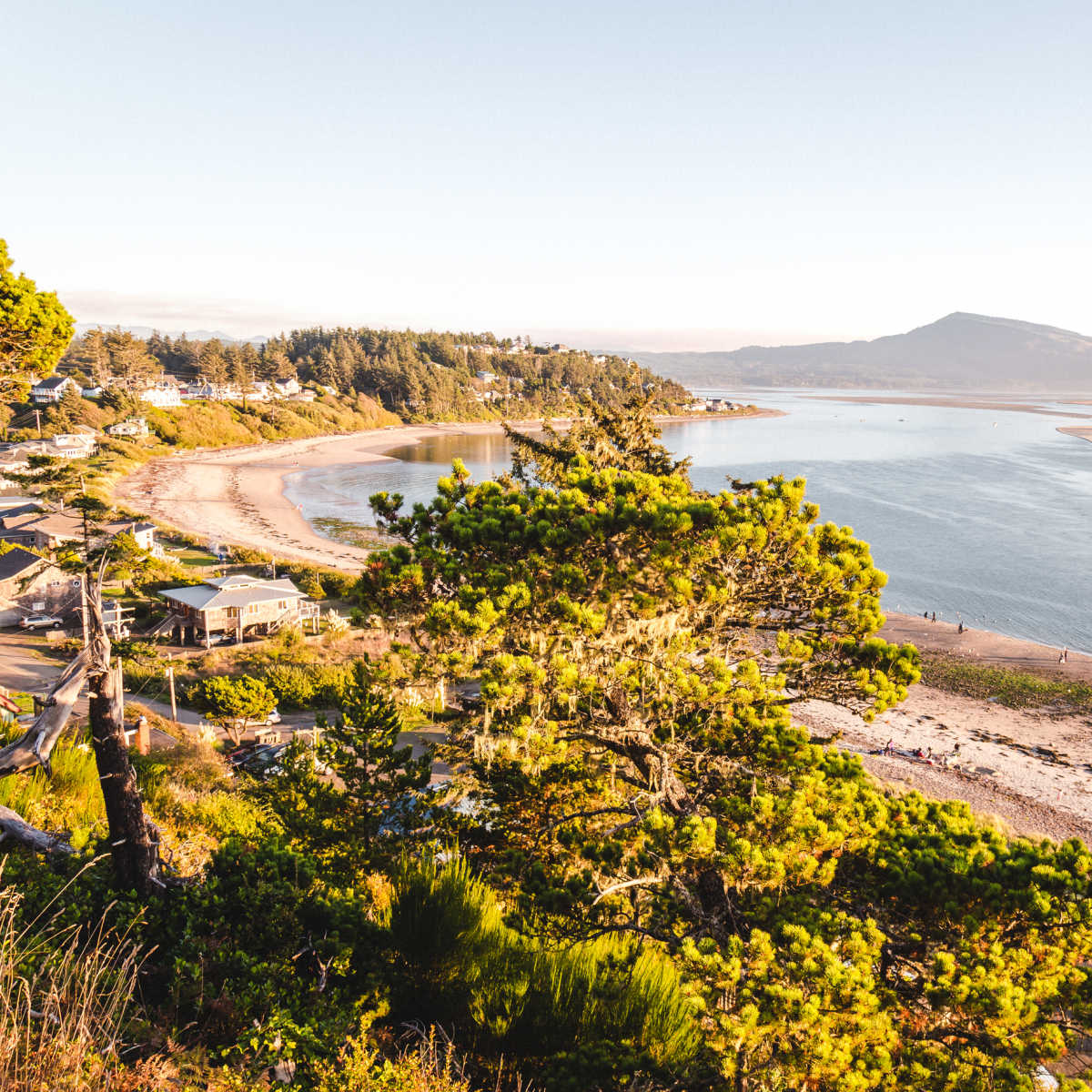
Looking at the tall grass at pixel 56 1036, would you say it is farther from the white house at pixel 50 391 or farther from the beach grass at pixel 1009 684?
the white house at pixel 50 391

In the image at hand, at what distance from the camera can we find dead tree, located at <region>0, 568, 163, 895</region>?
13.5 ft

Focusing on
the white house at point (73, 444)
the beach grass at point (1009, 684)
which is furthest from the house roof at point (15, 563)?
the beach grass at point (1009, 684)

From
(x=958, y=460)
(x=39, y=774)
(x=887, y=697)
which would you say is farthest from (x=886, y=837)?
(x=958, y=460)

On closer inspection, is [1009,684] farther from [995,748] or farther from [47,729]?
[47,729]

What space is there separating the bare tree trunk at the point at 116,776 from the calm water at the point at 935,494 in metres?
40.6

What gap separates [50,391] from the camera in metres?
85.8

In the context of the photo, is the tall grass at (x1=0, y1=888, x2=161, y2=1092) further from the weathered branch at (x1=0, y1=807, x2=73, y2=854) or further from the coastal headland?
the coastal headland

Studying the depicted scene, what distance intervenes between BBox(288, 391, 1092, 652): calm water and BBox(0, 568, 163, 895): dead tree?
40650 mm

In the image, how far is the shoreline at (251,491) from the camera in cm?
4681

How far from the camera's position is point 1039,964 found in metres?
4.62

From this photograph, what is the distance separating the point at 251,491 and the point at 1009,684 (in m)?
63.0

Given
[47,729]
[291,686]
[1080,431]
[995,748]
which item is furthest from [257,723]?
[1080,431]

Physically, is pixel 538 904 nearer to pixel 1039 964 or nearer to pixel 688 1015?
pixel 688 1015

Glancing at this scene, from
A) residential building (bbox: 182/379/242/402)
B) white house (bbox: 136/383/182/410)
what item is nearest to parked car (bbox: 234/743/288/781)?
white house (bbox: 136/383/182/410)
